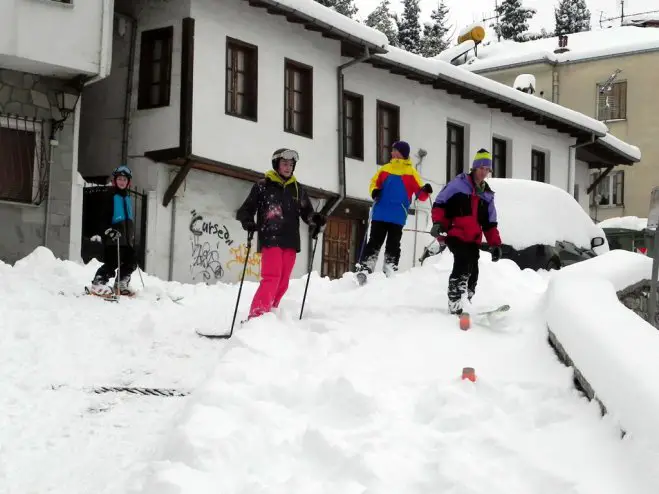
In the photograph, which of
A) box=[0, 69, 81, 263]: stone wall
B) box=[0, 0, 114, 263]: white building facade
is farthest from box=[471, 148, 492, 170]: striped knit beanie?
box=[0, 69, 81, 263]: stone wall

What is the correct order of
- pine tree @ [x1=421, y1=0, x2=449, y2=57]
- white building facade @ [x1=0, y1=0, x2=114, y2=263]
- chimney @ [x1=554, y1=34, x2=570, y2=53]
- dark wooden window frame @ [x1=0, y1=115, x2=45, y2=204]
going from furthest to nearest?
pine tree @ [x1=421, y1=0, x2=449, y2=57] → chimney @ [x1=554, y1=34, x2=570, y2=53] → dark wooden window frame @ [x1=0, y1=115, x2=45, y2=204] → white building facade @ [x1=0, y1=0, x2=114, y2=263]

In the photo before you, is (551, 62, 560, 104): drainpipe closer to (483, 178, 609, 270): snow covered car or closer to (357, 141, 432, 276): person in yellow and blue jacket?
(483, 178, 609, 270): snow covered car

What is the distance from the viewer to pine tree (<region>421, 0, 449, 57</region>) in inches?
1781

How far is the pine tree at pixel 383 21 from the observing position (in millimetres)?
42531

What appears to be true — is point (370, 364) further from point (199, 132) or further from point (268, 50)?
point (268, 50)

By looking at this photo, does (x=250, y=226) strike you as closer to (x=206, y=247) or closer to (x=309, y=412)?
(x=309, y=412)

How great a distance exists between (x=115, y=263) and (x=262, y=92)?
6721 millimetres

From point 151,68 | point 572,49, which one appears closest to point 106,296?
point 151,68

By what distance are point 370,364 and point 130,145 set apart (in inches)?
416

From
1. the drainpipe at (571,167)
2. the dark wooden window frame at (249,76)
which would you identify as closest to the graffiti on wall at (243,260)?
the dark wooden window frame at (249,76)

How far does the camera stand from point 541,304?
768 cm

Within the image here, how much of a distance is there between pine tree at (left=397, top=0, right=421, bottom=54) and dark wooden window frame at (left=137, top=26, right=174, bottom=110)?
32.7m

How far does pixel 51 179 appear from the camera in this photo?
44.3 ft

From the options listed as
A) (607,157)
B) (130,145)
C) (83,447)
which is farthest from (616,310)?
(607,157)
